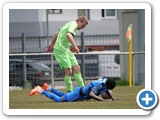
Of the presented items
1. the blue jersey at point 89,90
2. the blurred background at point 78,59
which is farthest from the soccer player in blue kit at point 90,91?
the blurred background at point 78,59

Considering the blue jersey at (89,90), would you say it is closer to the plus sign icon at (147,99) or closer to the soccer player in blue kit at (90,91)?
the soccer player in blue kit at (90,91)

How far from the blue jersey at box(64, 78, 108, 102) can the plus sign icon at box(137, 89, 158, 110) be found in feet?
6.16

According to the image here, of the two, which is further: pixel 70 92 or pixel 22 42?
pixel 22 42

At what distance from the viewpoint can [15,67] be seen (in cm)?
1567

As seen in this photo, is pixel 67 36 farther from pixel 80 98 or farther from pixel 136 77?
pixel 136 77

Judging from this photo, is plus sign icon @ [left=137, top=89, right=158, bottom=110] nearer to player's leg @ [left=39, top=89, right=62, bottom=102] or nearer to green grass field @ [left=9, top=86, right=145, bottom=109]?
green grass field @ [left=9, top=86, right=145, bottom=109]

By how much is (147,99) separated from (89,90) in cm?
204

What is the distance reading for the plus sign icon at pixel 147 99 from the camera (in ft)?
26.4

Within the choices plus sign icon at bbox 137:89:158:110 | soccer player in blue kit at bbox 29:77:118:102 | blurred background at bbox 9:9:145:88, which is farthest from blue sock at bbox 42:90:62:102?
blurred background at bbox 9:9:145:88

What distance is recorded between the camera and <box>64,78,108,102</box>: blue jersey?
1001 centimetres

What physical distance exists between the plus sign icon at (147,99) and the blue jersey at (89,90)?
188 cm
